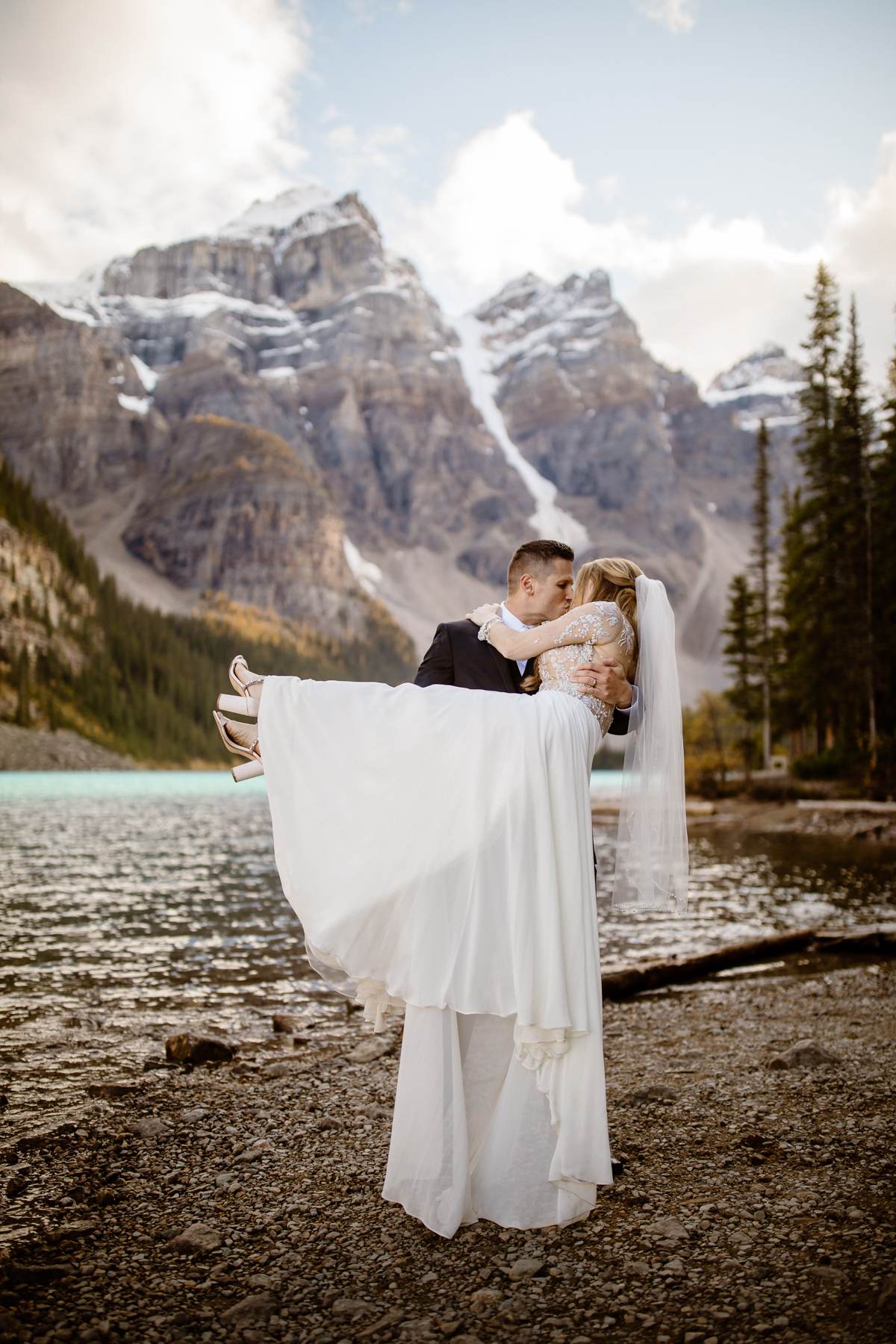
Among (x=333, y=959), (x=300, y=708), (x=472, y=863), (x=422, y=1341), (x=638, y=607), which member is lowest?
(x=422, y=1341)

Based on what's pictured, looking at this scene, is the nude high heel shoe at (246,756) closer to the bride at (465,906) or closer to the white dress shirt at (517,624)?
the bride at (465,906)

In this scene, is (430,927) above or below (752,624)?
below

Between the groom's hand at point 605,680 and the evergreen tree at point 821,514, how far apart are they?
38726mm

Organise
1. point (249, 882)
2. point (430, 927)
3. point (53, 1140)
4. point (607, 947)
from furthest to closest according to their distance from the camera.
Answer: point (249, 882)
point (607, 947)
point (53, 1140)
point (430, 927)

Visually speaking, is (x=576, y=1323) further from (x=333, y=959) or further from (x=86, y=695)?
(x=86, y=695)

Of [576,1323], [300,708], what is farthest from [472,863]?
[576,1323]

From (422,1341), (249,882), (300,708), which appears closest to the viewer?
(422,1341)

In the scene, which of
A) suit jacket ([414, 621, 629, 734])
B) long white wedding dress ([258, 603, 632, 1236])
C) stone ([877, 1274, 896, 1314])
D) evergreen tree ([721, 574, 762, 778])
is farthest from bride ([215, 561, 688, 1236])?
evergreen tree ([721, 574, 762, 778])

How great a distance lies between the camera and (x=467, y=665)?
197 inches

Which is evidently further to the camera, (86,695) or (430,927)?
(86,695)

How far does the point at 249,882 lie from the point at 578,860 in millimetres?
20216

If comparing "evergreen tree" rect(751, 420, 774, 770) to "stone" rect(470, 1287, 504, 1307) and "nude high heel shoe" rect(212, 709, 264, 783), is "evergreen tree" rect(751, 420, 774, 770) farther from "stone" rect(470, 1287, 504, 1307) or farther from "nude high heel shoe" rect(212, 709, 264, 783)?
"stone" rect(470, 1287, 504, 1307)

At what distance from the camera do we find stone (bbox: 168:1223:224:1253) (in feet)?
13.4

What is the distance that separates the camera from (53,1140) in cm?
575
